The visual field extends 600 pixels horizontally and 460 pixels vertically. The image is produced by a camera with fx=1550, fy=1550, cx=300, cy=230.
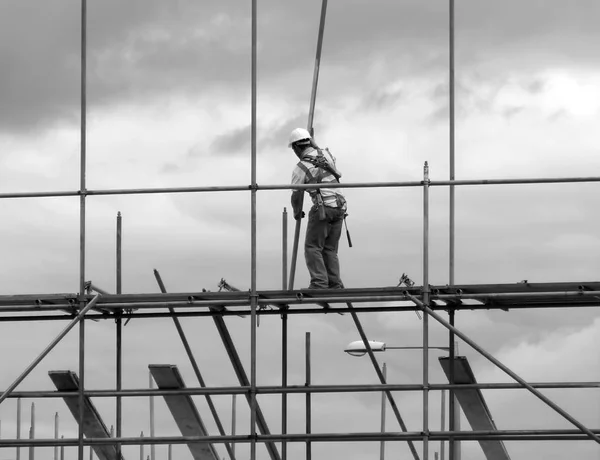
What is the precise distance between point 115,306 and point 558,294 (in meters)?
4.65

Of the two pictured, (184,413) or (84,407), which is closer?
(84,407)

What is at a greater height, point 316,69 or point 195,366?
point 316,69

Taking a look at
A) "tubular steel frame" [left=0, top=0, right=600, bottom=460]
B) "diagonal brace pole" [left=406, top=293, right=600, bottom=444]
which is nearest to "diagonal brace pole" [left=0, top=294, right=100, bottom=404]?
"tubular steel frame" [left=0, top=0, right=600, bottom=460]

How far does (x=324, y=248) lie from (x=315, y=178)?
2.53ft

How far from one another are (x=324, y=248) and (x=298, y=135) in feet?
4.16

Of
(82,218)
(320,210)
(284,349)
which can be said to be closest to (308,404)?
(284,349)

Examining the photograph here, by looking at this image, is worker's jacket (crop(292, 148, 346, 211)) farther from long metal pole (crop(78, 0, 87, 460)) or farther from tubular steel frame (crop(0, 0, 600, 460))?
long metal pole (crop(78, 0, 87, 460))

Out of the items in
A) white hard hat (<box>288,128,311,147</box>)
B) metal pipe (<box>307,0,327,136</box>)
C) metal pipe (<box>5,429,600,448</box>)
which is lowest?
metal pipe (<box>5,429,600,448</box>)

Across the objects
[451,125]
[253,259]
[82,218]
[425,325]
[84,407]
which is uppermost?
[451,125]

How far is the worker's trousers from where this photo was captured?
1662 centimetres

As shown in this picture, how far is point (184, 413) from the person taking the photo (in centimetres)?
1730

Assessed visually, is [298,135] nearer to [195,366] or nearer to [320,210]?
[320,210]

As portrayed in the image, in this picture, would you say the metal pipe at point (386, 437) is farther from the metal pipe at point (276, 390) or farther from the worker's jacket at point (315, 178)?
the worker's jacket at point (315, 178)

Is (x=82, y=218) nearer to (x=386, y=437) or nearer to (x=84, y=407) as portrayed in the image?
(x=84, y=407)
